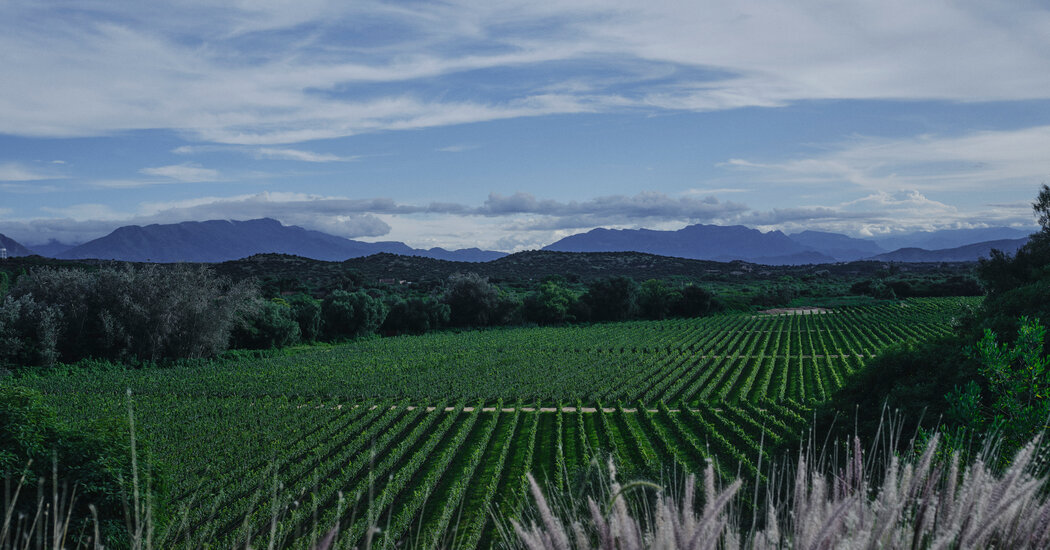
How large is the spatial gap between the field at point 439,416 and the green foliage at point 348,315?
8.17m

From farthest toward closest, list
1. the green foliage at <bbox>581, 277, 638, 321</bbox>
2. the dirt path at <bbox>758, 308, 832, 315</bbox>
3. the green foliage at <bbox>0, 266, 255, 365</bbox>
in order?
the dirt path at <bbox>758, 308, 832, 315</bbox>
the green foliage at <bbox>581, 277, 638, 321</bbox>
the green foliage at <bbox>0, 266, 255, 365</bbox>

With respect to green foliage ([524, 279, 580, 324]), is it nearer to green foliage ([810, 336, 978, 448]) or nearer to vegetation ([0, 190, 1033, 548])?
vegetation ([0, 190, 1033, 548])

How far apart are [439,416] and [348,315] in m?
45.6

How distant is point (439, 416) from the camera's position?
3788 centimetres

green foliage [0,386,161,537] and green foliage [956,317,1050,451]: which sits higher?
green foliage [956,317,1050,451]

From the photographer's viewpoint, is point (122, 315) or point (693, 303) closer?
point (122, 315)

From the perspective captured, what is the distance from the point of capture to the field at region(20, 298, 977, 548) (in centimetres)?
2230

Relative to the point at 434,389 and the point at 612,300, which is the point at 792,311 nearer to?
the point at 612,300

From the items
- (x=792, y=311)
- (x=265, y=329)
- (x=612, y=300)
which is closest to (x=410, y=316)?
(x=265, y=329)

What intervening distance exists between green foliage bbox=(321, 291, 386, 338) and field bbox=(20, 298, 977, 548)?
817 centimetres

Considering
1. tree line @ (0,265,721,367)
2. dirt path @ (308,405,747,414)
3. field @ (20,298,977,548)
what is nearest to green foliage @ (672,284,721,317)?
field @ (20,298,977,548)

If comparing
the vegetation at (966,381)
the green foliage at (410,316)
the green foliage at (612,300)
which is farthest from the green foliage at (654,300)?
the vegetation at (966,381)

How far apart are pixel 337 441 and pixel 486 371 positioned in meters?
23.4

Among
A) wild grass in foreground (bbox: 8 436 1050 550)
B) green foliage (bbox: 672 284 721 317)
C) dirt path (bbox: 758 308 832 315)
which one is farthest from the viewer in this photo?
dirt path (bbox: 758 308 832 315)
